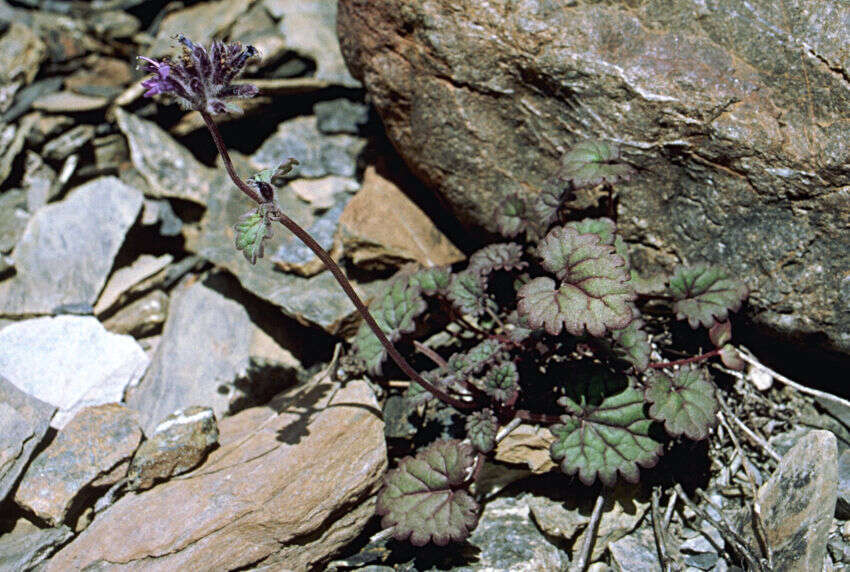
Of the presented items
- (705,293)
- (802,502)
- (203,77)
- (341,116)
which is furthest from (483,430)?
(341,116)

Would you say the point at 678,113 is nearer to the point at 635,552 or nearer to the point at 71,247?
the point at 635,552

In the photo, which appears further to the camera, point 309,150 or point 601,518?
point 309,150

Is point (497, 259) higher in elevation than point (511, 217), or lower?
lower

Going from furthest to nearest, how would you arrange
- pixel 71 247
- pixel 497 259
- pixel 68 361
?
pixel 71 247, pixel 68 361, pixel 497 259

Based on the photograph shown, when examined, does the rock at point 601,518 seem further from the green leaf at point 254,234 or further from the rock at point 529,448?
the green leaf at point 254,234

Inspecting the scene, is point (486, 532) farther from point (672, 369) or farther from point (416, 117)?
point (416, 117)

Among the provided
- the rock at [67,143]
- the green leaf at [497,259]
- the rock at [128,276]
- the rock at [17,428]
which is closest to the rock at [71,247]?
the rock at [128,276]

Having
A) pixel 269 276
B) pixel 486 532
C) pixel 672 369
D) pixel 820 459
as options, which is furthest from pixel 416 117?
pixel 820 459
